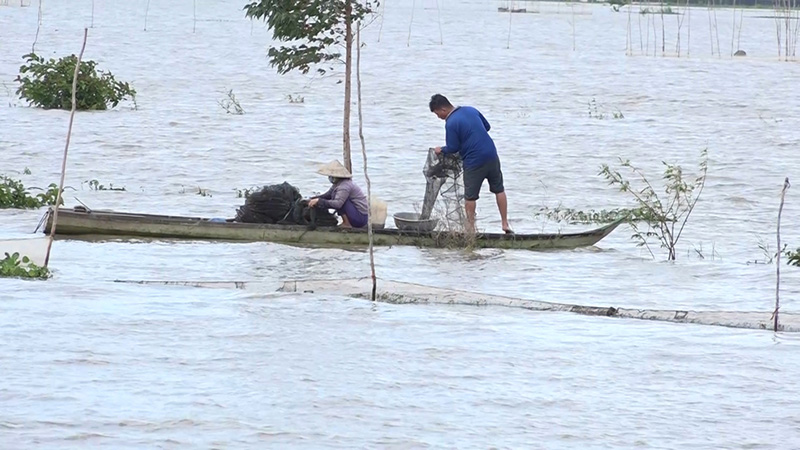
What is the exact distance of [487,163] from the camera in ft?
39.3

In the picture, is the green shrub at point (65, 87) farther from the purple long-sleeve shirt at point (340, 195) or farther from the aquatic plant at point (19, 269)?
the aquatic plant at point (19, 269)

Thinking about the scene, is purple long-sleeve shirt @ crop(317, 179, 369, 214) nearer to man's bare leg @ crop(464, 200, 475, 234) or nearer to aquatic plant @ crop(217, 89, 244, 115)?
man's bare leg @ crop(464, 200, 475, 234)

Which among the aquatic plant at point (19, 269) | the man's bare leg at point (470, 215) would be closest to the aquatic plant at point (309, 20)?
the man's bare leg at point (470, 215)

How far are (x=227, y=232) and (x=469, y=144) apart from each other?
7.57ft

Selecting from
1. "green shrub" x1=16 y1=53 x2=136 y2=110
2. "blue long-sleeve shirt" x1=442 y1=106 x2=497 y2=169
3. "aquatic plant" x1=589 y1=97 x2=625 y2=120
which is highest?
"aquatic plant" x1=589 y1=97 x2=625 y2=120

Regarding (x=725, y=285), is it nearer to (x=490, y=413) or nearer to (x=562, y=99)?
(x=490, y=413)

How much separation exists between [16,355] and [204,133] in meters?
13.6

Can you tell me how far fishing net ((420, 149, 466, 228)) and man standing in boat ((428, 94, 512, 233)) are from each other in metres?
0.08

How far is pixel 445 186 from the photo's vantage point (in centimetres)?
1212

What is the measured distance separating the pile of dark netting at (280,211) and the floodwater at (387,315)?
0.91ft

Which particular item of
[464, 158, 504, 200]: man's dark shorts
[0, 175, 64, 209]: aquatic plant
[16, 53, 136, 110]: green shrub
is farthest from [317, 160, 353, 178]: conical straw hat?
[16, 53, 136, 110]: green shrub

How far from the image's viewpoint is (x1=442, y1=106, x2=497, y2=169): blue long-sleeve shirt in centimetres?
1188

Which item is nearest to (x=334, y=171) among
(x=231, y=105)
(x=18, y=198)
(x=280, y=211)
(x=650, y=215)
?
(x=280, y=211)

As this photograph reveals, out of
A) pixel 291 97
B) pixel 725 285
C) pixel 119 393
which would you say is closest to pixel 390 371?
pixel 119 393
